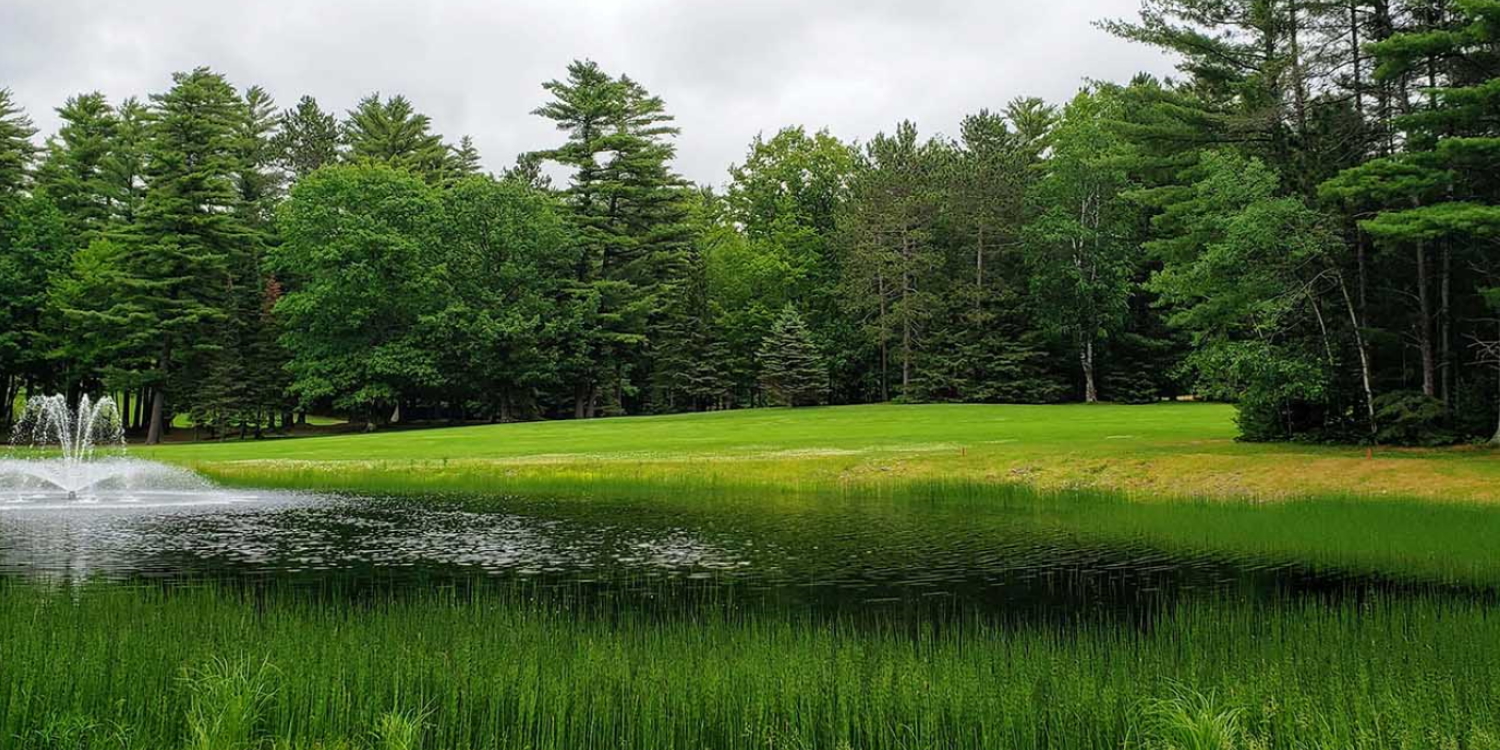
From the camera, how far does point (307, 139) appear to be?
8619 centimetres

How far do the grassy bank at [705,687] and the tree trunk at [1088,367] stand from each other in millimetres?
53116

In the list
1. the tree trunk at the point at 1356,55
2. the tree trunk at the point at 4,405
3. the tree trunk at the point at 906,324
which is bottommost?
the tree trunk at the point at 4,405

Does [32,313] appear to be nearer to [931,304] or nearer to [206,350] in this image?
[206,350]

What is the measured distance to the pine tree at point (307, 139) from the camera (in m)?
84.4

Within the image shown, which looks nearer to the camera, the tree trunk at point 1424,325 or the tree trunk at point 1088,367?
the tree trunk at point 1424,325

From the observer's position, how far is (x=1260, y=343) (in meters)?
29.0

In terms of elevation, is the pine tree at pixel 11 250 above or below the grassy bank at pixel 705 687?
above

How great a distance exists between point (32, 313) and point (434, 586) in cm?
6548

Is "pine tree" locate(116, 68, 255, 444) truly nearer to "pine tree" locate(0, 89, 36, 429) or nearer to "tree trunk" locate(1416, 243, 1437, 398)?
"pine tree" locate(0, 89, 36, 429)

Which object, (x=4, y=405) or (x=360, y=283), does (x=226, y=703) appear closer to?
(x=360, y=283)

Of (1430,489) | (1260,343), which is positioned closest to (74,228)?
(1260,343)

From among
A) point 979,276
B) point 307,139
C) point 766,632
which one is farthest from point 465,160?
point 766,632

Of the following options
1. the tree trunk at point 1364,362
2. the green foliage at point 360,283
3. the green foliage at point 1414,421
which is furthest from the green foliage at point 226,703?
the green foliage at point 360,283

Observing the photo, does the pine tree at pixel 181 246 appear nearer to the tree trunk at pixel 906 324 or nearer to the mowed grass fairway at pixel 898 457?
the mowed grass fairway at pixel 898 457
